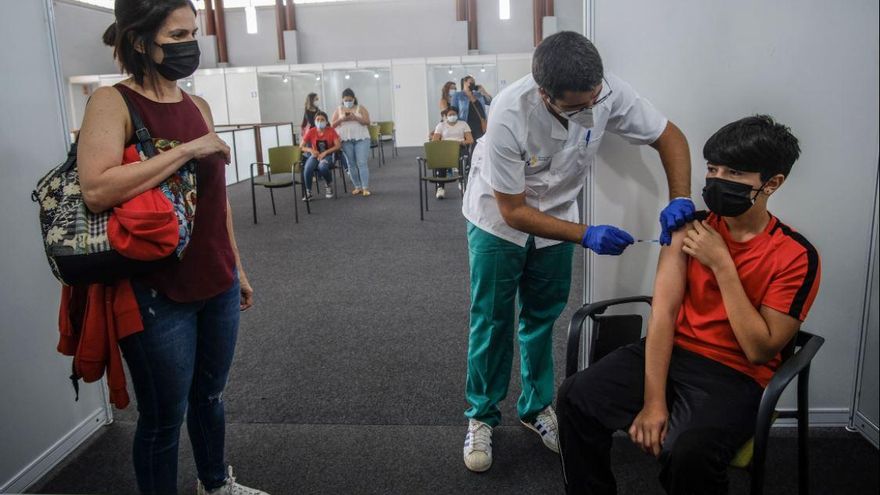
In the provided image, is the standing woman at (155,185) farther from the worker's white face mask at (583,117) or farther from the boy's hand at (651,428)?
the boy's hand at (651,428)

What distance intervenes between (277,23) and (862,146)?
14297 millimetres

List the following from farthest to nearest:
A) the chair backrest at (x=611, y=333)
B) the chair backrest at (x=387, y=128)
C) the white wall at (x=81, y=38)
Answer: the white wall at (x=81, y=38)
the chair backrest at (x=387, y=128)
the chair backrest at (x=611, y=333)

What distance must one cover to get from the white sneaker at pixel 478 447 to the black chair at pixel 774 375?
1.46 ft

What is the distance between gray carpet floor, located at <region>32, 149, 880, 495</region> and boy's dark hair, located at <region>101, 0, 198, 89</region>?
1.25 m

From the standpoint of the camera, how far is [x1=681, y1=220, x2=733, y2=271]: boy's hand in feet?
4.70

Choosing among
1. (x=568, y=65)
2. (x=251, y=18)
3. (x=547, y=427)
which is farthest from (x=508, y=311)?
(x=251, y=18)

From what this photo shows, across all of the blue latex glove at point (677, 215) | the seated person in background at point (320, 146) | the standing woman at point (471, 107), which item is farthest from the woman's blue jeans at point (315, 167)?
the blue latex glove at point (677, 215)

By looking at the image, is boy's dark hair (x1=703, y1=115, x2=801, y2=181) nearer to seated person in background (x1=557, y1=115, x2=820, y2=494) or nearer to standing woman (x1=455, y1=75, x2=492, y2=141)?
seated person in background (x1=557, y1=115, x2=820, y2=494)

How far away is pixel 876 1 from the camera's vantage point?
1.74 m

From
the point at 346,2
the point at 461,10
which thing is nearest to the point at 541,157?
the point at 461,10

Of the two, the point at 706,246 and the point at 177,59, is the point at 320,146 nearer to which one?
the point at 177,59

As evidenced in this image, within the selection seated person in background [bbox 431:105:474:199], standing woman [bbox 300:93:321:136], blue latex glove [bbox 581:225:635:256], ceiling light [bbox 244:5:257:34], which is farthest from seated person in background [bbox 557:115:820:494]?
ceiling light [bbox 244:5:257:34]

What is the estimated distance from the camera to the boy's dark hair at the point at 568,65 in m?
1.41

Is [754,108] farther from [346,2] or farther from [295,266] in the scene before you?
[346,2]
